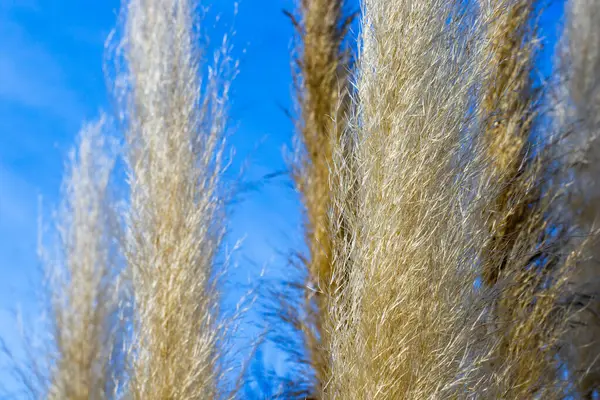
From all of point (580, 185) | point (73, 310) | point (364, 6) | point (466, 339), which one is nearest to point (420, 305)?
point (466, 339)

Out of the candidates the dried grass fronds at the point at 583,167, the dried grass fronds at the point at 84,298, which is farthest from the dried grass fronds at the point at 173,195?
the dried grass fronds at the point at 583,167

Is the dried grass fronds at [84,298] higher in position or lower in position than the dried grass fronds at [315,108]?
lower

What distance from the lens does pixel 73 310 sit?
2.34m

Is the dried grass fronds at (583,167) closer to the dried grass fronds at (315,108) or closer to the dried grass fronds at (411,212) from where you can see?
the dried grass fronds at (315,108)

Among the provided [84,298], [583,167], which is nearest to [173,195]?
[84,298]

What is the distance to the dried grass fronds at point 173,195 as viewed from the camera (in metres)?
2.42

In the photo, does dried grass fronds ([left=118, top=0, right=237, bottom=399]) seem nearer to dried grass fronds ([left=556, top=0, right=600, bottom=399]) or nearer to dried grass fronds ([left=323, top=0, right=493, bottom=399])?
dried grass fronds ([left=323, top=0, right=493, bottom=399])

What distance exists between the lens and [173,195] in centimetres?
258

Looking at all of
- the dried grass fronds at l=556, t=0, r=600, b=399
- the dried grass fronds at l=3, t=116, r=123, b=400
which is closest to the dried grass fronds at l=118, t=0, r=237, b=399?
the dried grass fronds at l=3, t=116, r=123, b=400

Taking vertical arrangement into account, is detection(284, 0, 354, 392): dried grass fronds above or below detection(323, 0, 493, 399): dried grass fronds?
above

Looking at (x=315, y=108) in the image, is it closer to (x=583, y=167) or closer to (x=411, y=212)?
(x=583, y=167)

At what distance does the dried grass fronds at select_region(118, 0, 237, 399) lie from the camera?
242cm

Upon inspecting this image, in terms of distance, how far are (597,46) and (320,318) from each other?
2012 millimetres

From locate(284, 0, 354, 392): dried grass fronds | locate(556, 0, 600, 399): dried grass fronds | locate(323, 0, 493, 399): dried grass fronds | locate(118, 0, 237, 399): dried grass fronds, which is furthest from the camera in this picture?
locate(556, 0, 600, 399): dried grass fronds
